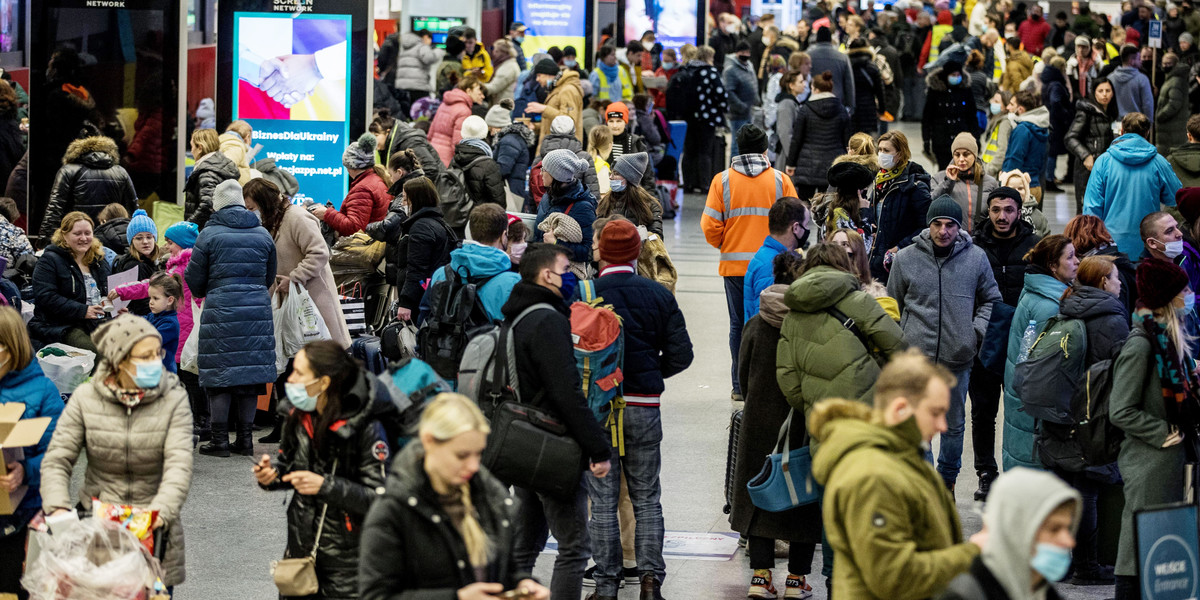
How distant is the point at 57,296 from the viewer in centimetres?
907

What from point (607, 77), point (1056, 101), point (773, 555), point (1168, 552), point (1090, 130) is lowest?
point (773, 555)

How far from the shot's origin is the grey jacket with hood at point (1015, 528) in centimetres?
346

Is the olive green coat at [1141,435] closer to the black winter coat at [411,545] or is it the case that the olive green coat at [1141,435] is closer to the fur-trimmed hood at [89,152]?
the black winter coat at [411,545]

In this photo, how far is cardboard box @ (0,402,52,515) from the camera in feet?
18.3

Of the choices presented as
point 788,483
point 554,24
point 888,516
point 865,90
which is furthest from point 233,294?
point 554,24

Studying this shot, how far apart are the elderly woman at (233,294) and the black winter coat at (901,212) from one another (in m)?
3.86

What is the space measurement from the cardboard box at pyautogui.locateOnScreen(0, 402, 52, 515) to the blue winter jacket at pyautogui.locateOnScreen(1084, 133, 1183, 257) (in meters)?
8.49

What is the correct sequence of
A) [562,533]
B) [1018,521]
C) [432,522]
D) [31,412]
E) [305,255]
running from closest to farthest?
[1018,521] → [432,522] → [31,412] → [562,533] → [305,255]

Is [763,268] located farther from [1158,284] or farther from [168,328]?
[168,328]

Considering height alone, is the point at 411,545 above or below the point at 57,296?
above

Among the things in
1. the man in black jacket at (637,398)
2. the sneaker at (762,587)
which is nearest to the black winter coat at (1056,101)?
the sneaker at (762,587)

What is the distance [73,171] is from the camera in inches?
436

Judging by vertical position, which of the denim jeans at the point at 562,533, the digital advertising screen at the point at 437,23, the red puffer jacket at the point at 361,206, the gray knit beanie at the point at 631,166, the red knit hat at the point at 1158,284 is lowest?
the denim jeans at the point at 562,533

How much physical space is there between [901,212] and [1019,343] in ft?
7.74
